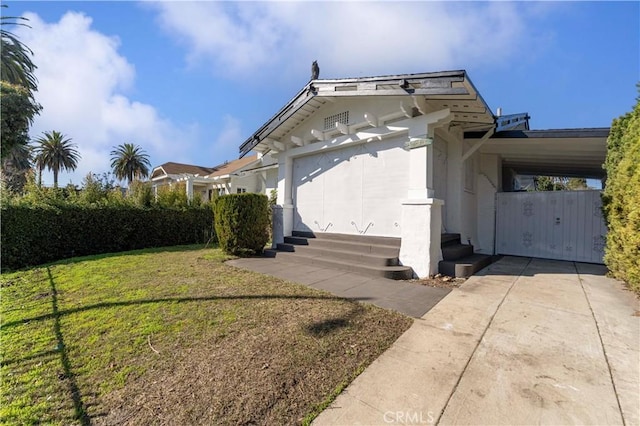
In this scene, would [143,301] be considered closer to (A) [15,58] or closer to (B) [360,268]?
(B) [360,268]

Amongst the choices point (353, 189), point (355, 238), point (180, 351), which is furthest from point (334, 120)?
point (180, 351)

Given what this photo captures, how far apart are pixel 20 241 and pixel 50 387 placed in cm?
744

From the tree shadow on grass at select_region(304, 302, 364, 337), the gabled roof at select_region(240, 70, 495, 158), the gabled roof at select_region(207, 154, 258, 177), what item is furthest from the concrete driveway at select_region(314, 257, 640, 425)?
the gabled roof at select_region(207, 154, 258, 177)

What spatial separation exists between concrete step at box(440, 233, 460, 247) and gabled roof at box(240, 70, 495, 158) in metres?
2.70

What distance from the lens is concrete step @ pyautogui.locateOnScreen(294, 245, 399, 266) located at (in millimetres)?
5792

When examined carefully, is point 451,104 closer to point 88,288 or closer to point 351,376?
point 351,376

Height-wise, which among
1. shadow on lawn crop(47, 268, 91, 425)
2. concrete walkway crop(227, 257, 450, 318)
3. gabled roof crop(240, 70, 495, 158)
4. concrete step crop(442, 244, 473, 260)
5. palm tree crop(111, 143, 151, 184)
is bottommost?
shadow on lawn crop(47, 268, 91, 425)

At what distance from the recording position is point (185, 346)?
2.79m

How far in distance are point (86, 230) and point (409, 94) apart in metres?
9.88

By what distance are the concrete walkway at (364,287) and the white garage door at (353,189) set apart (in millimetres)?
1664

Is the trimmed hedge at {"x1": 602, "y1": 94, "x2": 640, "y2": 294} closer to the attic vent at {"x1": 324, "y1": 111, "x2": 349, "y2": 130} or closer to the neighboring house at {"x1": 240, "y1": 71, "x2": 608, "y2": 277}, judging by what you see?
the neighboring house at {"x1": 240, "y1": 71, "x2": 608, "y2": 277}

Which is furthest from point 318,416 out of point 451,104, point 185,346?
point 451,104

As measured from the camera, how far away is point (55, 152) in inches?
1220

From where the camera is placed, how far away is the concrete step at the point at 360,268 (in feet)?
17.7
